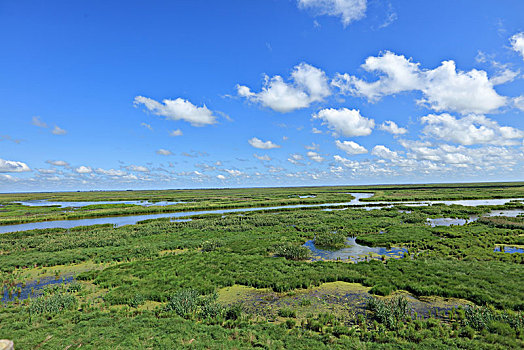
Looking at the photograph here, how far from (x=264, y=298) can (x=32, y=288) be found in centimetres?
1809

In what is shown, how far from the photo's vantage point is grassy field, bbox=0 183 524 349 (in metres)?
11.1

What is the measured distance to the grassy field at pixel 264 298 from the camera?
36.5ft

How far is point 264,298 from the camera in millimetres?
16109

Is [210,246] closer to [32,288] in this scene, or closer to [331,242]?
[331,242]

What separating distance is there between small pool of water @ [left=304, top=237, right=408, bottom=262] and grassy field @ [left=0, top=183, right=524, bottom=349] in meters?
1.32

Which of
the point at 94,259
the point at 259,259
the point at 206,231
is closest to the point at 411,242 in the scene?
the point at 259,259

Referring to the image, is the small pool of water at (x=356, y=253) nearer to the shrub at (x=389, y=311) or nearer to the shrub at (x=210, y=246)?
the shrub at (x=389, y=311)

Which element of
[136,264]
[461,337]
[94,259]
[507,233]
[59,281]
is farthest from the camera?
[507,233]

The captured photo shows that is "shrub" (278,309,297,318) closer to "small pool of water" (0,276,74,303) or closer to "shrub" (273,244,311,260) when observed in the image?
"shrub" (273,244,311,260)

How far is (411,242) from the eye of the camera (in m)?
30.0

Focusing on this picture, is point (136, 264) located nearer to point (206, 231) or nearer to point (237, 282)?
point (237, 282)

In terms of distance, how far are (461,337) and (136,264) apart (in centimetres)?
2490

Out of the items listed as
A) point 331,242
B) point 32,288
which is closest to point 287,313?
point 331,242

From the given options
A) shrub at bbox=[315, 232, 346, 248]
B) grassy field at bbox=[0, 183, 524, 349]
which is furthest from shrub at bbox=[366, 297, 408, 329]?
shrub at bbox=[315, 232, 346, 248]
